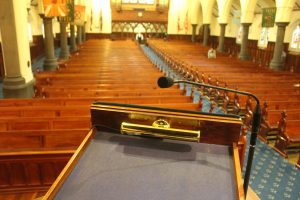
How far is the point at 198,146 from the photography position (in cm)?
187

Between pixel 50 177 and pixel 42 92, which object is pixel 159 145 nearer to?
pixel 50 177

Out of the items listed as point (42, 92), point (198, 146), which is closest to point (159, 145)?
point (198, 146)

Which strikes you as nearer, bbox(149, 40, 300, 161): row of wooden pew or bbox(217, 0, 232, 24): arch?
bbox(149, 40, 300, 161): row of wooden pew

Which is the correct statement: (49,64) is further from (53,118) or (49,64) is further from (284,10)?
(284,10)

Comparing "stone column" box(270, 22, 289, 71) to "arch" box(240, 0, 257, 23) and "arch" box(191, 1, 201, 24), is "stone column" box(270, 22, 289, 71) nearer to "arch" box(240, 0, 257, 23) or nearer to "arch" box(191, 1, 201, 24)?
"arch" box(240, 0, 257, 23)

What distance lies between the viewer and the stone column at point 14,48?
6262 millimetres

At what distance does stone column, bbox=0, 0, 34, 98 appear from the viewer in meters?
6.26

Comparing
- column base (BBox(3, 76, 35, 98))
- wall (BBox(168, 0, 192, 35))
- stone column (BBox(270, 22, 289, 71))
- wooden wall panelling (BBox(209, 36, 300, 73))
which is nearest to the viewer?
column base (BBox(3, 76, 35, 98))

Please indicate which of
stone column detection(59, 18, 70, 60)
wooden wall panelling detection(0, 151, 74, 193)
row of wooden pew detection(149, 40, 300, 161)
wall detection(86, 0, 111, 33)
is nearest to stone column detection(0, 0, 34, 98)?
wooden wall panelling detection(0, 151, 74, 193)

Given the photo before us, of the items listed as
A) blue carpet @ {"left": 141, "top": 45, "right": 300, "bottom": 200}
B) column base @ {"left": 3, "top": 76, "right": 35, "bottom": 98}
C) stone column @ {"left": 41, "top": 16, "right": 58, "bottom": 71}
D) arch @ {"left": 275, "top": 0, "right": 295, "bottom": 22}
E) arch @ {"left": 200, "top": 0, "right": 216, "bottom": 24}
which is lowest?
blue carpet @ {"left": 141, "top": 45, "right": 300, "bottom": 200}

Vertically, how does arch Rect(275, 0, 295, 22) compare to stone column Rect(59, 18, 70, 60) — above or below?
above

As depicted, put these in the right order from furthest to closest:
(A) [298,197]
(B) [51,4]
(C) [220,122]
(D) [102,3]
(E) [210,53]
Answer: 1. (D) [102,3]
2. (E) [210,53]
3. (B) [51,4]
4. (A) [298,197]
5. (C) [220,122]

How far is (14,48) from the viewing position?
255 inches

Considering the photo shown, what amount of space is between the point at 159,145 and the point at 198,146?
0.28 metres
